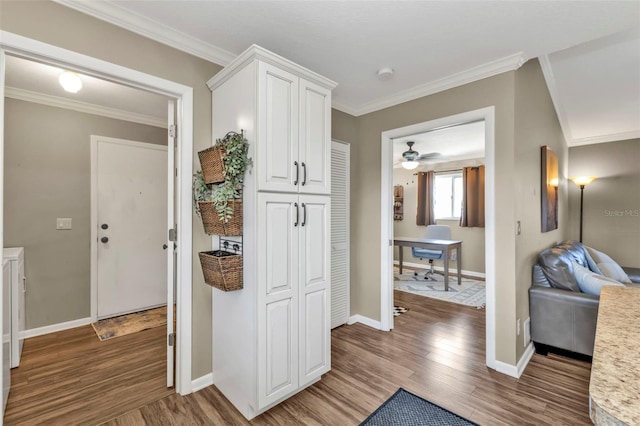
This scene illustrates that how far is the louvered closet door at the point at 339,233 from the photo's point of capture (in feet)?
10.3

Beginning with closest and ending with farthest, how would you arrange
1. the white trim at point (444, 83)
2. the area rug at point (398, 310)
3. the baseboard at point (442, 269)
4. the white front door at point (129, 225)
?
Answer: the white trim at point (444, 83), the white front door at point (129, 225), the area rug at point (398, 310), the baseboard at point (442, 269)

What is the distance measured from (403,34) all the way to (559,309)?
8.41 feet

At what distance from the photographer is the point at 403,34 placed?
1.97m

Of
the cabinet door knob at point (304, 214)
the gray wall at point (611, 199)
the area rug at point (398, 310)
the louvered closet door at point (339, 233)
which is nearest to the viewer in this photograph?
the cabinet door knob at point (304, 214)

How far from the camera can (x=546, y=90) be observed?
311 cm

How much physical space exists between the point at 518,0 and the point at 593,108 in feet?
10.2

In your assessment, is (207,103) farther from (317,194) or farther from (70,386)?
(70,386)

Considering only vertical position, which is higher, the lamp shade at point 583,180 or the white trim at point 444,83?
the white trim at point 444,83

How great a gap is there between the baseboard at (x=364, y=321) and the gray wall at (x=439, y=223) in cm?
364

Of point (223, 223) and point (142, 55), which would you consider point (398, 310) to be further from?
point (142, 55)

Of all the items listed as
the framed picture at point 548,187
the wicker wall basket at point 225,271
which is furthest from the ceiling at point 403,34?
the wicker wall basket at point 225,271

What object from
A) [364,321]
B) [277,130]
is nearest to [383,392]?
[364,321]

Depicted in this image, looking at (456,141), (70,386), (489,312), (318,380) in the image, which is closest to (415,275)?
(456,141)

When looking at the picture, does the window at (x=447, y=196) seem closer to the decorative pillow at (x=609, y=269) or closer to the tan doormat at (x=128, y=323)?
the decorative pillow at (x=609, y=269)
